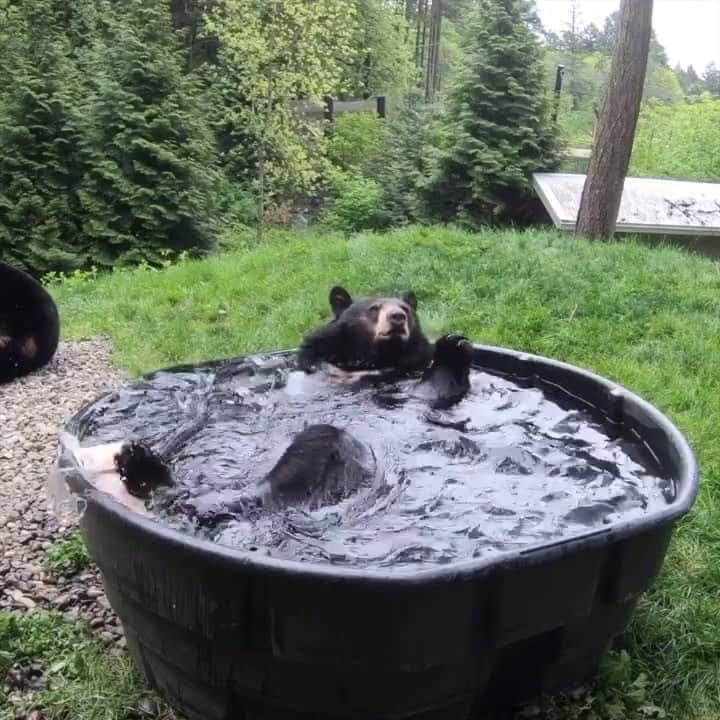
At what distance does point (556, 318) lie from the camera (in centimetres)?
642

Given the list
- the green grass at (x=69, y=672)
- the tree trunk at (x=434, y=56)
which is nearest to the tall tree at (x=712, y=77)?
the tree trunk at (x=434, y=56)

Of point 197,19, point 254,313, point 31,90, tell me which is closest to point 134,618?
point 254,313

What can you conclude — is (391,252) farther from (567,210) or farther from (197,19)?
(197,19)

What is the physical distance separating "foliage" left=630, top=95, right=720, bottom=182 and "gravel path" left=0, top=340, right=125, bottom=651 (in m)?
15.2

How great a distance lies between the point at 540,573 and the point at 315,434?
3.72ft

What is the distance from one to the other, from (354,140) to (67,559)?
22.5 metres

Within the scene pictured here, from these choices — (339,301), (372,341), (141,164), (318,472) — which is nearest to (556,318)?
(339,301)

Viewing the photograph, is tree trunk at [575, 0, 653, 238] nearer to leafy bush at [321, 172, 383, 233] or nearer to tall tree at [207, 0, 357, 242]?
tall tree at [207, 0, 357, 242]

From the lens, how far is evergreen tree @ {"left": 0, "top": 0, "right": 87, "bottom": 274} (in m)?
13.7

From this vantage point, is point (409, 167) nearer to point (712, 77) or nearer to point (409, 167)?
point (409, 167)

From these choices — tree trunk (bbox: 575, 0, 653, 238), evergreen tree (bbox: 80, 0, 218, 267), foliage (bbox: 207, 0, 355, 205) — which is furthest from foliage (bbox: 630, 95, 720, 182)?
evergreen tree (bbox: 80, 0, 218, 267)

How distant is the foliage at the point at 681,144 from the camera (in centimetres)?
1962

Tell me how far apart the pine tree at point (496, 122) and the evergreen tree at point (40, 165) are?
5.88 meters

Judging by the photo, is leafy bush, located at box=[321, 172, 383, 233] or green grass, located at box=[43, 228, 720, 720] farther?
leafy bush, located at box=[321, 172, 383, 233]
